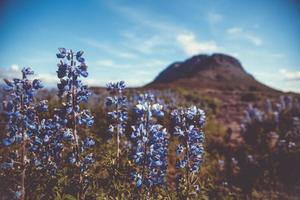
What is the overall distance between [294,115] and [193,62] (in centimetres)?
5311

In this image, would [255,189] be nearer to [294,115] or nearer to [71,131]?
[71,131]

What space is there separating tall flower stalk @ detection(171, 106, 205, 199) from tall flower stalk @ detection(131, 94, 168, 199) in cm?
21

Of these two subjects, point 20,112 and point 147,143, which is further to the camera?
point 147,143

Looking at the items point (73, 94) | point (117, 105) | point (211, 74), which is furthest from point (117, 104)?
point (211, 74)

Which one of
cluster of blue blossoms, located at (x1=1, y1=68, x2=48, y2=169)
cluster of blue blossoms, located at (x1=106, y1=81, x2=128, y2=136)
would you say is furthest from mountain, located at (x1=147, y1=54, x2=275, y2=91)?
cluster of blue blossoms, located at (x1=1, y1=68, x2=48, y2=169)

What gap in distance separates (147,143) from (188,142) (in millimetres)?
484

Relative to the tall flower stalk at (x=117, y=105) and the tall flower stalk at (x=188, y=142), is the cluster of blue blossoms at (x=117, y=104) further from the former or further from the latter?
the tall flower stalk at (x=188, y=142)

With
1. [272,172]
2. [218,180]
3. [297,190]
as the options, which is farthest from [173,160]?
[297,190]

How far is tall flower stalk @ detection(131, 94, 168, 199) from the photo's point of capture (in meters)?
3.60

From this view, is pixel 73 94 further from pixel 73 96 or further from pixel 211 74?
pixel 211 74

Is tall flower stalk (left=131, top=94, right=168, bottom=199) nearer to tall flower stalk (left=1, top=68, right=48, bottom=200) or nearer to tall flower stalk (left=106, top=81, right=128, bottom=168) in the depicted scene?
tall flower stalk (left=106, top=81, right=128, bottom=168)

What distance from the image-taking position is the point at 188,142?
3.87m

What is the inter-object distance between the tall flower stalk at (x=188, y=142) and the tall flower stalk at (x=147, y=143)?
0.21 meters

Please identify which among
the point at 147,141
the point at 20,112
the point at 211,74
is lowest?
the point at 147,141
